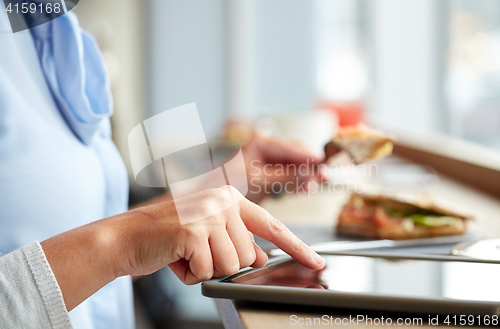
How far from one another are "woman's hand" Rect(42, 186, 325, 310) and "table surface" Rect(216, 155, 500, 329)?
4 cm

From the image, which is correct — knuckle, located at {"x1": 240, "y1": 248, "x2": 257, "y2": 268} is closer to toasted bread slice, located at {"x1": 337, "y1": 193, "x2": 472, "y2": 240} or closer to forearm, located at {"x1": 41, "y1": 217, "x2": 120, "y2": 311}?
forearm, located at {"x1": 41, "y1": 217, "x2": 120, "y2": 311}

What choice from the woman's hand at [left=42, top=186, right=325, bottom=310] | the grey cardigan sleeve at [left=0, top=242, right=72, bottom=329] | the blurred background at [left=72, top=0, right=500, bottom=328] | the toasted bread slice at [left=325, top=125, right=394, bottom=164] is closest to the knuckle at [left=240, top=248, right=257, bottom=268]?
the woman's hand at [left=42, top=186, right=325, bottom=310]

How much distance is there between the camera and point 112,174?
50 centimetres

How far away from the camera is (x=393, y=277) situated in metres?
0.33

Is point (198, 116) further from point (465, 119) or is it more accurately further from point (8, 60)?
point (465, 119)

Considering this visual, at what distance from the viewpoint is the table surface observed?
0.29 m

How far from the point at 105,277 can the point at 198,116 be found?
0.47ft

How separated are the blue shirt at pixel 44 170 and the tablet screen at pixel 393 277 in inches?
7.4

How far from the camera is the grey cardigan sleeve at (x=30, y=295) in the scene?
297mm

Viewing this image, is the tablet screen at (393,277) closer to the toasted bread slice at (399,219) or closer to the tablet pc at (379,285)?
the tablet pc at (379,285)

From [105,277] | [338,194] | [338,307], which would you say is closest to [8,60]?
[105,277]

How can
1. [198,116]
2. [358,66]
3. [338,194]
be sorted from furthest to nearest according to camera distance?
[358,66] → [338,194] → [198,116]

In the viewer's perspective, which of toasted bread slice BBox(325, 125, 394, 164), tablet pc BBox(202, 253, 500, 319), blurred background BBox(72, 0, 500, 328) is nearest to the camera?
tablet pc BBox(202, 253, 500, 319)

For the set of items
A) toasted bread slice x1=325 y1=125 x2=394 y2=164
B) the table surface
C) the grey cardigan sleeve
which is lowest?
the table surface
